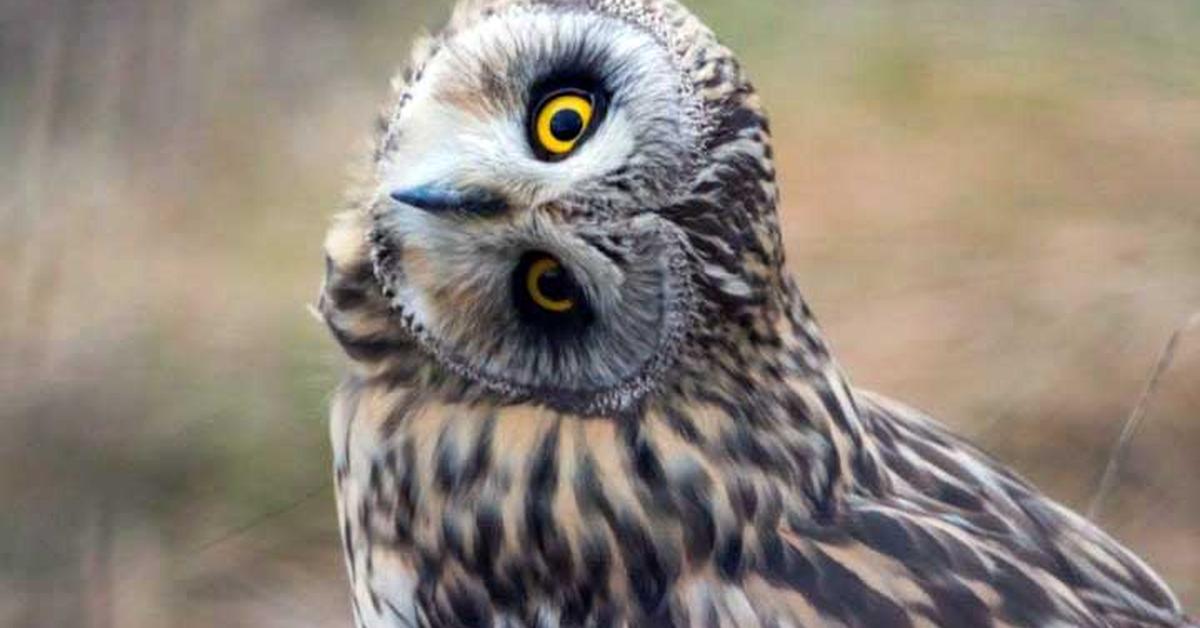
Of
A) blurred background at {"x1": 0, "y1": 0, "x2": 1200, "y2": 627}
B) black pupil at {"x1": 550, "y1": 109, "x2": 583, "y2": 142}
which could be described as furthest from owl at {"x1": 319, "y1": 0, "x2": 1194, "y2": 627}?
blurred background at {"x1": 0, "y1": 0, "x2": 1200, "y2": 627}

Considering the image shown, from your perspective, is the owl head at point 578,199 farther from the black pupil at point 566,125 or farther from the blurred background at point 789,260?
the blurred background at point 789,260

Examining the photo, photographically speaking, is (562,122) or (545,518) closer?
(562,122)

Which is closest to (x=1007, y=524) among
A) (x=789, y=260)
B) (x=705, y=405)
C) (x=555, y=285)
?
(x=705, y=405)

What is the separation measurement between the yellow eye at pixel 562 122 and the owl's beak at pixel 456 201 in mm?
60

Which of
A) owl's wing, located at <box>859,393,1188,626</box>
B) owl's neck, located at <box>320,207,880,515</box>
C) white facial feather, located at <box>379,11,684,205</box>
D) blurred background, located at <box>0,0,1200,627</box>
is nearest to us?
white facial feather, located at <box>379,11,684,205</box>

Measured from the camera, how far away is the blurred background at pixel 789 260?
3.82 metres

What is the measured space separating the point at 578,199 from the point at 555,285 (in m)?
0.10

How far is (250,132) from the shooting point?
4.82 meters

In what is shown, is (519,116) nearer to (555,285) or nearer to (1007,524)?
(555,285)

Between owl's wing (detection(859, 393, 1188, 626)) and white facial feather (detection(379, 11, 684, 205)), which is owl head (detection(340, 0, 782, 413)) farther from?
owl's wing (detection(859, 393, 1188, 626))

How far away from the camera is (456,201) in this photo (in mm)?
1947

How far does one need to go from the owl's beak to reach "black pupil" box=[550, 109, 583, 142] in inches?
2.7

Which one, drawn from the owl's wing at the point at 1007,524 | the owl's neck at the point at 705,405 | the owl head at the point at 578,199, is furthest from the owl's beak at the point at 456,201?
the owl's wing at the point at 1007,524

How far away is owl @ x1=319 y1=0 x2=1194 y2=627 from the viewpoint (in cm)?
197
